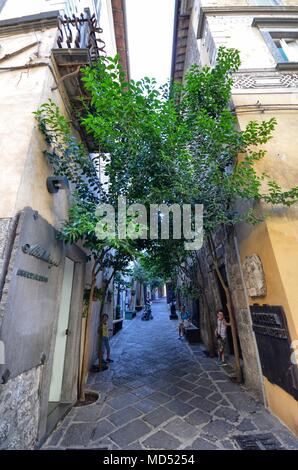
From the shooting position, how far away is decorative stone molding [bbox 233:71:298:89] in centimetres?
497

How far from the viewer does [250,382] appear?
14.0 feet

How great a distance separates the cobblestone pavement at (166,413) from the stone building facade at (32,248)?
608 millimetres

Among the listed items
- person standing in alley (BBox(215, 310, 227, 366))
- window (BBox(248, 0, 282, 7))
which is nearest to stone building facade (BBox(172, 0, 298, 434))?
window (BBox(248, 0, 282, 7))

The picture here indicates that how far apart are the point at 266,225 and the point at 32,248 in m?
3.60

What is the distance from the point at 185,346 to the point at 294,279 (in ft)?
19.2

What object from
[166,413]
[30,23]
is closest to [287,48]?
[30,23]

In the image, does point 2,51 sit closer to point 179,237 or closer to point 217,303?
point 179,237

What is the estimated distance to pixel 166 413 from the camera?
3.54 metres
